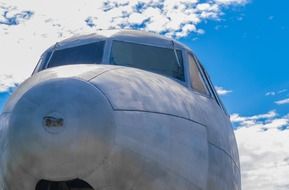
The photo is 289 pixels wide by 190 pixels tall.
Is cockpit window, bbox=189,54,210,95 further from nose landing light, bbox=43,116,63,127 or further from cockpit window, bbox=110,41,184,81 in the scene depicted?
nose landing light, bbox=43,116,63,127

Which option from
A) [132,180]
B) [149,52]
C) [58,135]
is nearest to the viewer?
[58,135]

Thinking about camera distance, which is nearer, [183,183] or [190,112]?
[183,183]

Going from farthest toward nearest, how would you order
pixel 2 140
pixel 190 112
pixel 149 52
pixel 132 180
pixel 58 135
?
pixel 149 52 < pixel 190 112 < pixel 2 140 < pixel 132 180 < pixel 58 135

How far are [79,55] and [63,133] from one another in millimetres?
4036

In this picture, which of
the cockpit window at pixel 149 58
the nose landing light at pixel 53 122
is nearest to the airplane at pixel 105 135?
the nose landing light at pixel 53 122

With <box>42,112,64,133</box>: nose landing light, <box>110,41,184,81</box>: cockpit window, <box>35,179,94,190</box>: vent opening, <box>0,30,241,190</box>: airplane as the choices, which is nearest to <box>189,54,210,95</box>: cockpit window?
<box>110,41,184,81</box>: cockpit window

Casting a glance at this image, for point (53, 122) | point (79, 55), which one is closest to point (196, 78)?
point (79, 55)

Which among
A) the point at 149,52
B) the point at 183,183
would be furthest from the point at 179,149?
the point at 149,52

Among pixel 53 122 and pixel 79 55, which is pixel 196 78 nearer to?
pixel 79 55

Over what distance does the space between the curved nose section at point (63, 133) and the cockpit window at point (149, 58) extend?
2.90 metres

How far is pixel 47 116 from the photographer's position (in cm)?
462

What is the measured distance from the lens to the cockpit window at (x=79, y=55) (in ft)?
26.0

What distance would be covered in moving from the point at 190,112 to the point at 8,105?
7.71 ft

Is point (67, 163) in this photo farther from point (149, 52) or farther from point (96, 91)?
point (149, 52)
